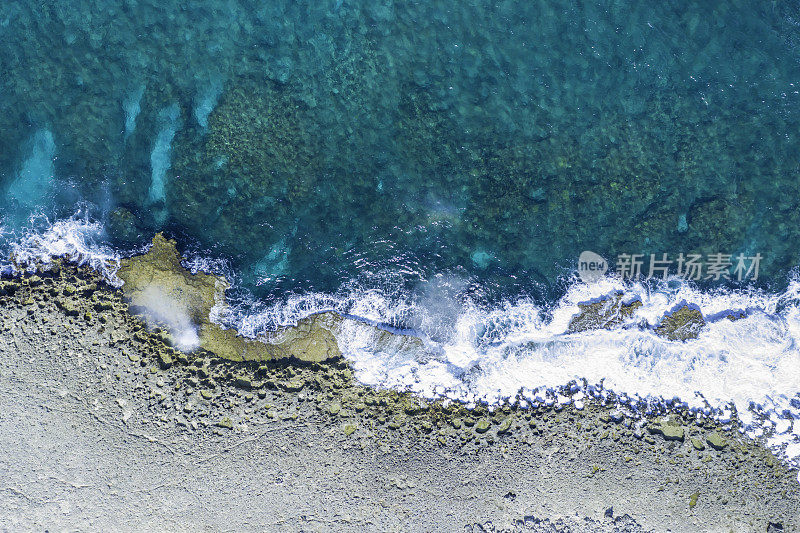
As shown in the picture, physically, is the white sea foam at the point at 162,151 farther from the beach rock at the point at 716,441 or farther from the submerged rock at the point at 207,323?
the beach rock at the point at 716,441

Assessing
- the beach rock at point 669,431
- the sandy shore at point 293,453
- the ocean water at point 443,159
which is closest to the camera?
the sandy shore at point 293,453

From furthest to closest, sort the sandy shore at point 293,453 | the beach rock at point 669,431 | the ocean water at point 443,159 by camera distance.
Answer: the ocean water at point 443,159 < the beach rock at point 669,431 < the sandy shore at point 293,453

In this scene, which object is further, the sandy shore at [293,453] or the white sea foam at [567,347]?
the white sea foam at [567,347]

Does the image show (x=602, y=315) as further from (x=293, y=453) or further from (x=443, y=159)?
(x=293, y=453)

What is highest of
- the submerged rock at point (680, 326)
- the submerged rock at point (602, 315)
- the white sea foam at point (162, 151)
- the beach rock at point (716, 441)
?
the white sea foam at point (162, 151)

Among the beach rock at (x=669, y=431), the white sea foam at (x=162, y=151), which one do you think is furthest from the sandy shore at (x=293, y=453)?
the white sea foam at (x=162, y=151)

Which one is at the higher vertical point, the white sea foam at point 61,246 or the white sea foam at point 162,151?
the white sea foam at point 162,151

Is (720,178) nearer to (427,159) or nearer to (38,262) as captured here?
(427,159)
